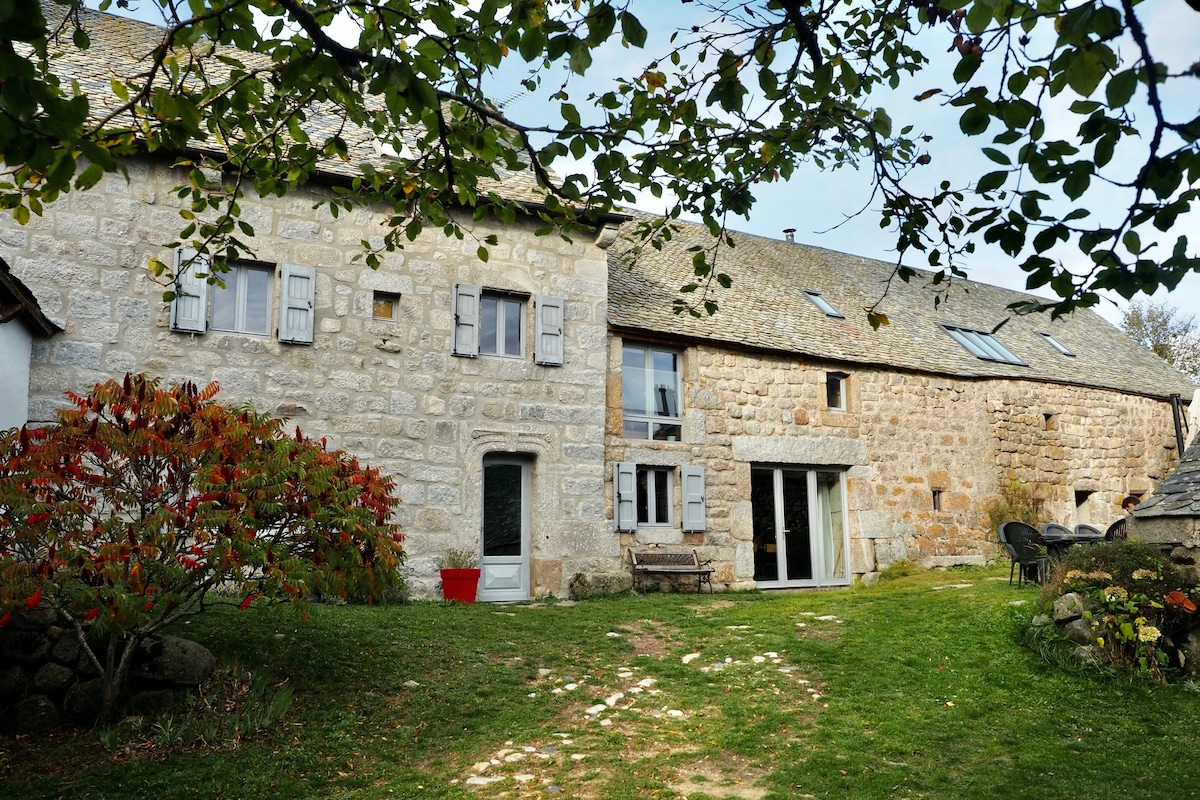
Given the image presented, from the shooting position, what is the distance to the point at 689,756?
5312 millimetres

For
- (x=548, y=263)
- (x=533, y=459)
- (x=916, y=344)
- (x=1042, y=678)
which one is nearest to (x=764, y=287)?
(x=916, y=344)

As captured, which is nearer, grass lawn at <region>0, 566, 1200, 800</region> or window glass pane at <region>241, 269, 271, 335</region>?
grass lawn at <region>0, 566, 1200, 800</region>

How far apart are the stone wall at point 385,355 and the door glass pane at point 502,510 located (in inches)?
10.3

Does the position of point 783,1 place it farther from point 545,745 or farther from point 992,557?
point 992,557

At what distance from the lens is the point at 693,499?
41.9 feet

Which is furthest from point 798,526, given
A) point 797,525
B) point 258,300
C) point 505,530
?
point 258,300

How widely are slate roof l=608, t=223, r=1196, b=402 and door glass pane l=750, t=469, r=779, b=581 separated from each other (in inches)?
82.3

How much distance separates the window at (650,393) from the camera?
12.9 m

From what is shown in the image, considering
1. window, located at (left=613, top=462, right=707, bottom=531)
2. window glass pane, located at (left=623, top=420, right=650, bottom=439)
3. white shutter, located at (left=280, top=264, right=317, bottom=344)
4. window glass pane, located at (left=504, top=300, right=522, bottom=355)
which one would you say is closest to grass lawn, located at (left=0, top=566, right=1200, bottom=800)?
white shutter, located at (left=280, top=264, right=317, bottom=344)

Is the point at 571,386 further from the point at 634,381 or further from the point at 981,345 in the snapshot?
the point at 981,345

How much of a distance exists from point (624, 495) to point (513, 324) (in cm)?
281

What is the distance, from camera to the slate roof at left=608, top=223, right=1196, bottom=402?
45.6ft

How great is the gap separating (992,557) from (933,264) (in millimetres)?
12570

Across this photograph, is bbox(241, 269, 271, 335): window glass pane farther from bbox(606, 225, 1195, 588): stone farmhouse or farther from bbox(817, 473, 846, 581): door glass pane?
bbox(817, 473, 846, 581): door glass pane
